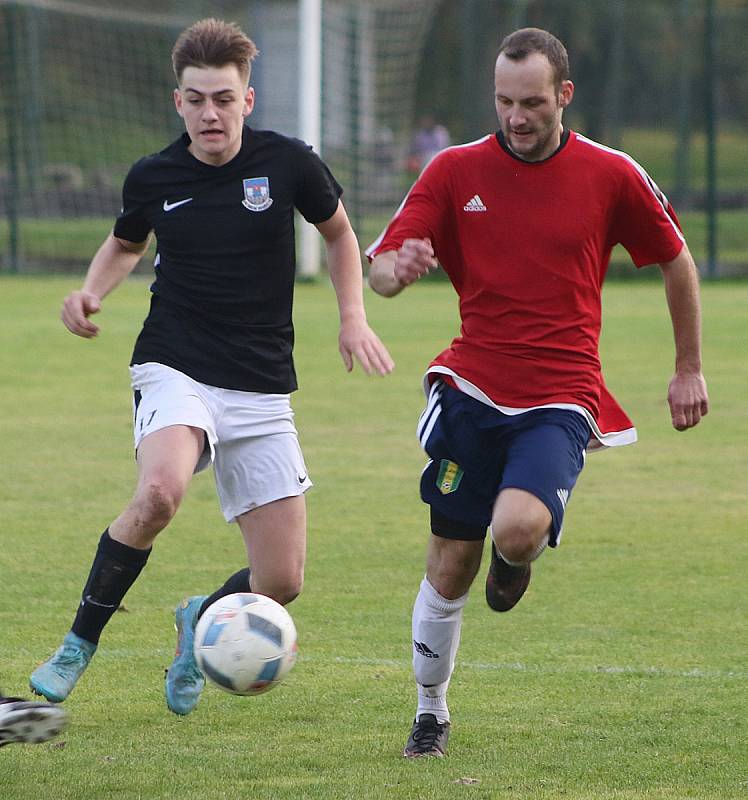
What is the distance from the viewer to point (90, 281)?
5.19 metres

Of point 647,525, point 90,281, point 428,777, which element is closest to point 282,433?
point 90,281

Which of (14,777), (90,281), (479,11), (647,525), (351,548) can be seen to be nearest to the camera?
(14,777)

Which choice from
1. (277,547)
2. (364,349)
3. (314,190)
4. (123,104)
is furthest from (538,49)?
(123,104)

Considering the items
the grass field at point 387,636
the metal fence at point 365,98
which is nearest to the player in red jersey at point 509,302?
the grass field at point 387,636

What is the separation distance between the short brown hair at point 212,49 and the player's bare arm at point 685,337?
150 cm

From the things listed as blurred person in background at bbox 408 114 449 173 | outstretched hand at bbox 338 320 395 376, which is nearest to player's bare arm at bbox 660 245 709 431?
outstretched hand at bbox 338 320 395 376

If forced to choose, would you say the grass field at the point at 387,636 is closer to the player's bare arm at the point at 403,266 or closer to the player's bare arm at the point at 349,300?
the player's bare arm at the point at 349,300

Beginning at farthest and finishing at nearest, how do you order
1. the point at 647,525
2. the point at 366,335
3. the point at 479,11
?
the point at 479,11, the point at 647,525, the point at 366,335

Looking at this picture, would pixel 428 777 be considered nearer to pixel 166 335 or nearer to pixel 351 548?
pixel 166 335

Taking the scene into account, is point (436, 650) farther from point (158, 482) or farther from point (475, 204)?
point (475, 204)

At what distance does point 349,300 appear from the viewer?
5090 mm

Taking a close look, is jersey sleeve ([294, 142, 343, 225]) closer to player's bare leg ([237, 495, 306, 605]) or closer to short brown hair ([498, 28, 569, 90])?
short brown hair ([498, 28, 569, 90])

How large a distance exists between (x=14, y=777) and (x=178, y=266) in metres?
1.70

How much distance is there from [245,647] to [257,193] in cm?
155
